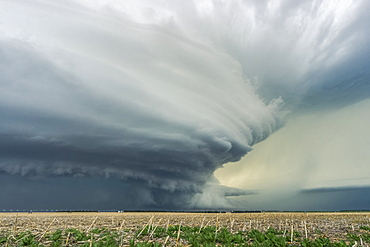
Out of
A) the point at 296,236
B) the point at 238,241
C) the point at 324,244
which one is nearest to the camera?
the point at 324,244

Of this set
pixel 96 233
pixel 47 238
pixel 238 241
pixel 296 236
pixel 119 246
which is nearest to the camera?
pixel 119 246

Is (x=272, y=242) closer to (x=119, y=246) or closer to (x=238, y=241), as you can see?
(x=238, y=241)

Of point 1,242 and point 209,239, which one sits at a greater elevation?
point 209,239

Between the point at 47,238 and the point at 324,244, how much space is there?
23.5 m

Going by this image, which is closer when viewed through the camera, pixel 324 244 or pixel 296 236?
pixel 324 244

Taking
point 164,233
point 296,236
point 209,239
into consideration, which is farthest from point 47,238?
point 296,236

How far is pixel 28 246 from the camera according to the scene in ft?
65.0

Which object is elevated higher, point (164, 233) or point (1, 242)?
point (164, 233)

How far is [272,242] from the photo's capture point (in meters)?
21.2

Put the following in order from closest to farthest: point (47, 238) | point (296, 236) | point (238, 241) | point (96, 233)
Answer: point (238, 241) → point (47, 238) → point (296, 236) → point (96, 233)

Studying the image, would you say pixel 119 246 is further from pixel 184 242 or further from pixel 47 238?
pixel 47 238

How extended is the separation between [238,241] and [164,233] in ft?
27.0

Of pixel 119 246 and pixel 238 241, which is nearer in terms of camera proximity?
pixel 119 246

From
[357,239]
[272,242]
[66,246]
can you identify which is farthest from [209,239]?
[357,239]
